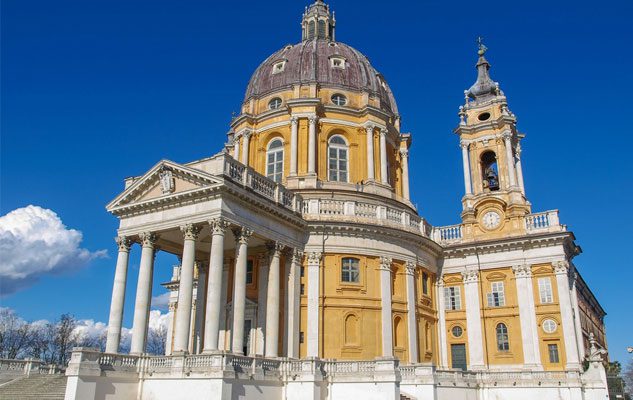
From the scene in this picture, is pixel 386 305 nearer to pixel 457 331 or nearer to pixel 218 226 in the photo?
pixel 457 331

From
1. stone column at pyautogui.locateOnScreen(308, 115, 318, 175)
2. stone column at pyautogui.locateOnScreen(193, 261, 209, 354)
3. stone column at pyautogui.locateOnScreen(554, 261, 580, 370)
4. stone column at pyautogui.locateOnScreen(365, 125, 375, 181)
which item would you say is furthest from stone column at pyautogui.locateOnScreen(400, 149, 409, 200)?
stone column at pyautogui.locateOnScreen(193, 261, 209, 354)

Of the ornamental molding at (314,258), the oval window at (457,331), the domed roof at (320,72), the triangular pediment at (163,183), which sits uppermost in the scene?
the domed roof at (320,72)

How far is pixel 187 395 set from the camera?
20.6 meters

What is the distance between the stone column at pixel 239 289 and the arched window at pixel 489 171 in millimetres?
19688

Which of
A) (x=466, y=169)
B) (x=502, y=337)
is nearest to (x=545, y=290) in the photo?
(x=502, y=337)

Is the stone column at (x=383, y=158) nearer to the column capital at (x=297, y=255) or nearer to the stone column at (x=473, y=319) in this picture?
the stone column at (x=473, y=319)

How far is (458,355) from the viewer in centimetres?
3394

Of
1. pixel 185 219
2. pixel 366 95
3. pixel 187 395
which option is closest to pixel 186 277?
pixel 185 219

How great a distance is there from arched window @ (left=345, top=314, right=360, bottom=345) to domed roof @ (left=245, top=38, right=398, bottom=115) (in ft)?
51.0

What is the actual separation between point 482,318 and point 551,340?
12.6 feet

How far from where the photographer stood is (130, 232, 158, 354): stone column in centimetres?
2411

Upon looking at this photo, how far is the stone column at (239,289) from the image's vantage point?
76.9 feet

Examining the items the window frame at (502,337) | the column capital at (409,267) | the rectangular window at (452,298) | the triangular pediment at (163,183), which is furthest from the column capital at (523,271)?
the triangular pediment at (163,183)

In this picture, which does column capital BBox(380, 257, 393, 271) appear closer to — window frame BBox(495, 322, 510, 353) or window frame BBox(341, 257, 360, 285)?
window frame BBox(341, 257, 360, 285)
